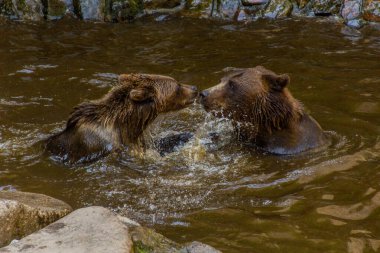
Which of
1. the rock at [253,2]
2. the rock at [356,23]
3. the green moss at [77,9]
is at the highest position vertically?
the rock at [253,2]

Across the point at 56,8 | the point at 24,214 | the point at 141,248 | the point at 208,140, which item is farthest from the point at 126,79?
the point at 56,8

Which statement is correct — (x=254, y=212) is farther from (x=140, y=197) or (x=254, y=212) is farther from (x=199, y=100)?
(x=199, y=100)

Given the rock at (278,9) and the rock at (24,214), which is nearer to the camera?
the rock at (24,214)

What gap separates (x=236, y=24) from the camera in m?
14.3

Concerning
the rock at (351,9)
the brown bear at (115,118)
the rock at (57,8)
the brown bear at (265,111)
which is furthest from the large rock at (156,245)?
the rock at (57,8)

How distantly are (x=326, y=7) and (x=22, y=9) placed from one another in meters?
7.50

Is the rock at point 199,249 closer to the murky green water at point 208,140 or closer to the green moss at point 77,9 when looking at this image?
the murky green water at point 208,140

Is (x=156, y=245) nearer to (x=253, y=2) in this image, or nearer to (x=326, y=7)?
(x=253, y=2)

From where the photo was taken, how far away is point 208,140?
8492mm

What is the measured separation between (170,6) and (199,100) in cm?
760

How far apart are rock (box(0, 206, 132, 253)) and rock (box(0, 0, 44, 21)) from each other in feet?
36.6

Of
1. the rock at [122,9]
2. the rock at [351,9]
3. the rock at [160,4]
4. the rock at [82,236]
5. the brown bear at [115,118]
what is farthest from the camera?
the rock at [160,4]

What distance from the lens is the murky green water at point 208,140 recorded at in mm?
5887

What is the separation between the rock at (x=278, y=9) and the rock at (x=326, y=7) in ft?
1.96
